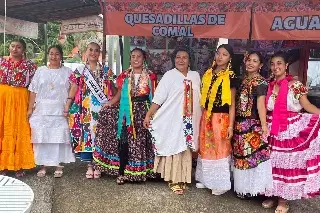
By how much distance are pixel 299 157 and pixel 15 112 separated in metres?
3.26

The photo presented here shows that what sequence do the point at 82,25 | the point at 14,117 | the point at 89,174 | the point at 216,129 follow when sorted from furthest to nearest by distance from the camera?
the point at 82,25 < the point at 89,174 < the point at 14,117 < the point at 216,129

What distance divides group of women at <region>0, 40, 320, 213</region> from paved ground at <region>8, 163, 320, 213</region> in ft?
0.41

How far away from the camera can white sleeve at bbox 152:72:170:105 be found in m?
4.39

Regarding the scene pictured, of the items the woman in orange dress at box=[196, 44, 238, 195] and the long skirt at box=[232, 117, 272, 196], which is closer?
the long skirt at box=[232, 117, 272, 196]

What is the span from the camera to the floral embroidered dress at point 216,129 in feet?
13.6

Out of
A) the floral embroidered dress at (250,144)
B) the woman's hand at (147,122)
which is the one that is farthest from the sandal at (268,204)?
the woman's hand at (147,122)

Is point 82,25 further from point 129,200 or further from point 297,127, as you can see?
point 297,127

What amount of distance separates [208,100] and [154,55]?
1.70m

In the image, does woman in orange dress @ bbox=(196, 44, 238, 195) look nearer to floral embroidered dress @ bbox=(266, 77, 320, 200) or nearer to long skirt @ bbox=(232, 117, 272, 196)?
long skirt @ bbox=(232, 117, 272, 196)

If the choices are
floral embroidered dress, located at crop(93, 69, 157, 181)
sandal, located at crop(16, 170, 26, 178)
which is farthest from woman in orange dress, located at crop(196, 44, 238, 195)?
sandal, located at crop(16, 170, 26, 178)

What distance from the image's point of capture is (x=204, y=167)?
169 inches

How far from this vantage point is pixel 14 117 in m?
4.75

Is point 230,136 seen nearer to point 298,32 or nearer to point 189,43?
point 298,32

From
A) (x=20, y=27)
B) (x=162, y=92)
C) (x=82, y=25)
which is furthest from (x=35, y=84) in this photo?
(x=20, y=27)
